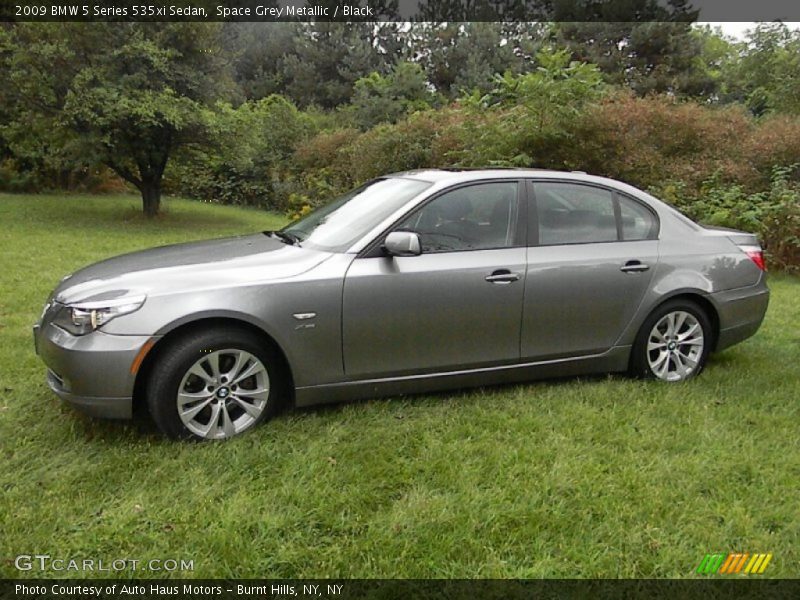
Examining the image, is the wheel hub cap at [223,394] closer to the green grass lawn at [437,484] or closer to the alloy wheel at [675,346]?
the green grass lawn at [437,484]

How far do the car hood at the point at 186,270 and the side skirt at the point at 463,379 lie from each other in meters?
Answer: 0.70

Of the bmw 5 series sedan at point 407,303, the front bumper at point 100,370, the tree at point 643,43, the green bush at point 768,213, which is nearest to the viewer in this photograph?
A: the front bumper at point 100,370

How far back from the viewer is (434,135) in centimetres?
1359

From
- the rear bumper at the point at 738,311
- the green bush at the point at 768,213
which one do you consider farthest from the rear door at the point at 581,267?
the green bush at the point at 768,213

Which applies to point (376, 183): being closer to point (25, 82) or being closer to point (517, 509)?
point (517, 509)

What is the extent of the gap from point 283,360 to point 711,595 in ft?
7.40

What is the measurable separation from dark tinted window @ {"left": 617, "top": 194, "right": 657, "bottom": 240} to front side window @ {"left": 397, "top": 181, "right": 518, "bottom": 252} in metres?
0.84

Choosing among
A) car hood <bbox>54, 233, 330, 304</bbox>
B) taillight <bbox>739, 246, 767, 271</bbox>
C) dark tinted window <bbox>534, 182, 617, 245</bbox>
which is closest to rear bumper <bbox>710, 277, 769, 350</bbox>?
taillight <bbox>739, 246, 767, 271</bbox>

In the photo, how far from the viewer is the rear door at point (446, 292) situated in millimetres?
3436

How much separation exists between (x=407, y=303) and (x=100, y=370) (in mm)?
1629

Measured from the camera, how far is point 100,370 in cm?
300

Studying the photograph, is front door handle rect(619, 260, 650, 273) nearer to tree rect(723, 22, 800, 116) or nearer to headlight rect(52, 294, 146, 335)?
headlight rect(52, 294, 146, 335)

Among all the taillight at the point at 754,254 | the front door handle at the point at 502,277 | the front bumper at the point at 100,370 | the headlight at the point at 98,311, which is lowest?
the front bumper at the point at 100,370

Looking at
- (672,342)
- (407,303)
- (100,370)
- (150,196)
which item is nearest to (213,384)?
(100,370)
